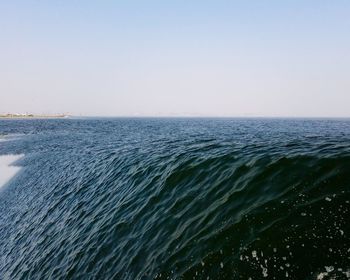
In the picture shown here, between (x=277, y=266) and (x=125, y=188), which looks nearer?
(x=277, y=266)

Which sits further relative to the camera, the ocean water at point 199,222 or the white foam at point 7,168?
the white foam at point 7,168

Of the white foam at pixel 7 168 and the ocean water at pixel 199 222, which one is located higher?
the ocean water at pixel 199 222

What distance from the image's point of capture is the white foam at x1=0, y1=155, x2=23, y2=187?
3325 cm

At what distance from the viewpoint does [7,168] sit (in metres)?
37.8

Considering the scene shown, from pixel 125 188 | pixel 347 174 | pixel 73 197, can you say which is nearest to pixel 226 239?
pixel 347 174

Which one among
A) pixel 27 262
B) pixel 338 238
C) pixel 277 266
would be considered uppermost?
pixel 338 238

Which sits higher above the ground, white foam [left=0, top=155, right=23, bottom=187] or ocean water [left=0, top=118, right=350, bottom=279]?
ocean water [left=0, top=118, right=350, bottom=279]

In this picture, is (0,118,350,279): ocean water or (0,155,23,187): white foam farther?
(0,155,23,187): white foam

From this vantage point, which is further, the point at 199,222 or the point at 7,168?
the point at 7,168

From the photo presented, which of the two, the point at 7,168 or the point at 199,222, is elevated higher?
the point at 199,222

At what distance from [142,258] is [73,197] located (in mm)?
11505

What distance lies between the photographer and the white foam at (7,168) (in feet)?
109

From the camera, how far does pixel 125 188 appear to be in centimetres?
1750

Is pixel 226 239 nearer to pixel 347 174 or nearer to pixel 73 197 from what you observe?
pixel 347 174
